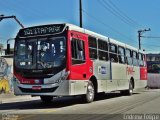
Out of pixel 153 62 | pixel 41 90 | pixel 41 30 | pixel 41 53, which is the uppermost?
pixel 153 62

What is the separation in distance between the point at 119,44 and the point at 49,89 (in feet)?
30.1

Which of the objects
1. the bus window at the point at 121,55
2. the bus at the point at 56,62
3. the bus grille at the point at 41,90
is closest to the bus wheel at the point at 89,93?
the bus at the point at 56,62

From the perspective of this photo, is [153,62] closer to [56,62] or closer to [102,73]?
[102,73]

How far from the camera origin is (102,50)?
69.1ft

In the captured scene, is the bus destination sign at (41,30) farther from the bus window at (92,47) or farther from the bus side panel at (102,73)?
the bus side panel at (102,73)

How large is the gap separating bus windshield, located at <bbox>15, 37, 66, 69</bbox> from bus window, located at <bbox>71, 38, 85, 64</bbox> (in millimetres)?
572

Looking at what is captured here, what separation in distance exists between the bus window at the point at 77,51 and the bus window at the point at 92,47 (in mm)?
962

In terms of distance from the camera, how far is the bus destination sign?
1705 centimetres

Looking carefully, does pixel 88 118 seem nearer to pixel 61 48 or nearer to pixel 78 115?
pixel 78 115

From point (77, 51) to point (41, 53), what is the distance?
162cm

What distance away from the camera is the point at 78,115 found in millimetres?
13555

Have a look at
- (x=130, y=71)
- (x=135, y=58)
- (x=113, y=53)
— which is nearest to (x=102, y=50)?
(x=113, y=53)

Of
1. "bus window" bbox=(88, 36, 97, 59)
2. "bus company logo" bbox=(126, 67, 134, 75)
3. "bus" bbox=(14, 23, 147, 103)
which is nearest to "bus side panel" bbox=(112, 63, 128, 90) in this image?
"bus company logo" bbox=(126, 67, 134, 75)

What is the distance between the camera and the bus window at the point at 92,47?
19098 mm
